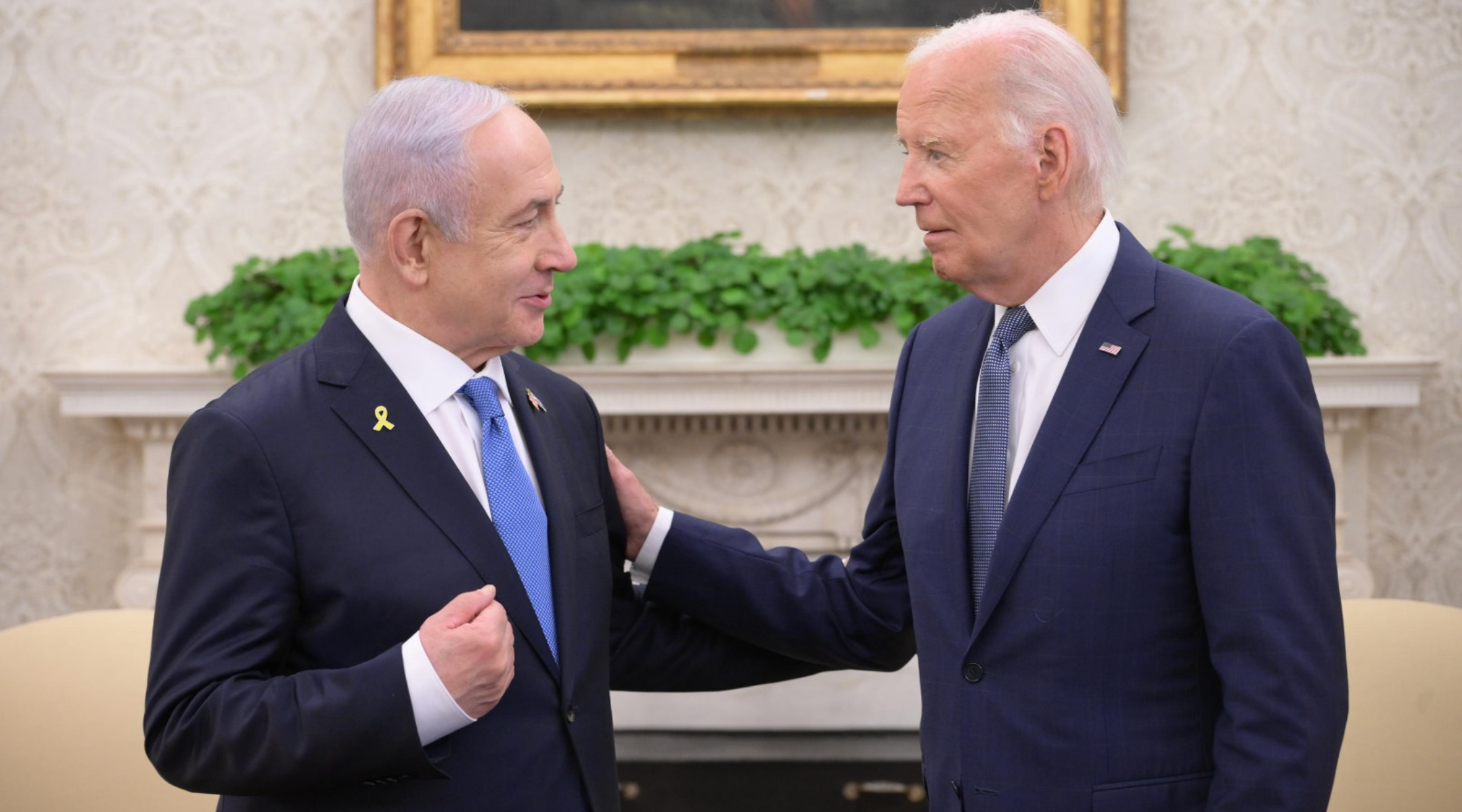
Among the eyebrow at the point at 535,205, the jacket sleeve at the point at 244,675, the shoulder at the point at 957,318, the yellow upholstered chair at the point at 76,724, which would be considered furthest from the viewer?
the yellow upholstered chair at the point at 76,724

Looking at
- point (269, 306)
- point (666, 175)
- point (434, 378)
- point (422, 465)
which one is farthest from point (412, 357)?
point (666, 175)

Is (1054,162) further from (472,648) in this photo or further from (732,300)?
(732,300)

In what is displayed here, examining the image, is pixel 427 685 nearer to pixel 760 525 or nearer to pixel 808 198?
pixel 760 525

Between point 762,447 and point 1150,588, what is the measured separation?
2.27 m

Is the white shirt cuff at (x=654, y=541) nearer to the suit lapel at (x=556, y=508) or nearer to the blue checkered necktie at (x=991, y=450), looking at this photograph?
the suit lapel at (x=556, y=508)

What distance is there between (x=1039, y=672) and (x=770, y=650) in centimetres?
61

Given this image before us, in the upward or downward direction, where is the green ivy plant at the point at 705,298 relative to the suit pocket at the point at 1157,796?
upward

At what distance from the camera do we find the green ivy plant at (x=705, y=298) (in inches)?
134

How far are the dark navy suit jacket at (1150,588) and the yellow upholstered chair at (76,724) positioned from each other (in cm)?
122

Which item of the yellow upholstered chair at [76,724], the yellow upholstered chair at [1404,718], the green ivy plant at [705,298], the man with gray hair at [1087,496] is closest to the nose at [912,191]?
the man with gray hair at [1087,496]

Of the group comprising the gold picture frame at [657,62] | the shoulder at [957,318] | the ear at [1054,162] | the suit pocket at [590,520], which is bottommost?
the suit pocket at [590,520]

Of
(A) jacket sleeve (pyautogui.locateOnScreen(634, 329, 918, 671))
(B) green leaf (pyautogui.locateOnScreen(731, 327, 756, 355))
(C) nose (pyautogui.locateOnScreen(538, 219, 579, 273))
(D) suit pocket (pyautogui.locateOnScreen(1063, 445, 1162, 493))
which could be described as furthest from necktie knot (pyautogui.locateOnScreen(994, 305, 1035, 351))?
(B) green leaf (pyautogui.locateOnScreen(731, 327, 756, 355))

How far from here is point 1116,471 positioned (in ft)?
4.99

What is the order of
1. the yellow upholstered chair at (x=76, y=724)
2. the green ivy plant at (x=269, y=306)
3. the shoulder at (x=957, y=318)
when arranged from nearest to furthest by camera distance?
the shoulder at (x=957, y=318) < the yellow upholstered chair at (x=76, y=724) < the green ivy plant at (x=269, y=306)
